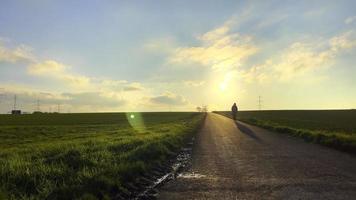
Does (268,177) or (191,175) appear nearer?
(268,177)

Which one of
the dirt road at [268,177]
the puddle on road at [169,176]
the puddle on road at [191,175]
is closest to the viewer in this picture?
the dirt road at [268,177]

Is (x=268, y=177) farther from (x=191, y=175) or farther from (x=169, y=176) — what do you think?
(x=169, y=176)

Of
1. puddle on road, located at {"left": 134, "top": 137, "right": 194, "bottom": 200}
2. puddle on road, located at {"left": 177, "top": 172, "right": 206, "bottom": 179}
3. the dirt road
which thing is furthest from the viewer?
puddle on road, located at {"left": 177, "top": 172, "right": 206, "bottom": 179}

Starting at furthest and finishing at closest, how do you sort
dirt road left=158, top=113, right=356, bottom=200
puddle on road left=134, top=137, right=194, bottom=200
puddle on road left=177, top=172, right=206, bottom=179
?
puddle on road left=177, top=172, right=206, bottom=179
puddle on road left=134, top=137, right=194, bottom=200
dirt road left=158, top=113, right=356, bottom=200

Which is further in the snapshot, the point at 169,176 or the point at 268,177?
the point at 169,176

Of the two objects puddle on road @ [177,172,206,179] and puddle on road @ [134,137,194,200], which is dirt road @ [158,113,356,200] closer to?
puddle on road @ [177,172,206,179]

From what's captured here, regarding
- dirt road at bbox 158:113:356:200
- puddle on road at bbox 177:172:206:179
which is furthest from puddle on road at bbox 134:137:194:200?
dirt road at bbox 158:113:356:200

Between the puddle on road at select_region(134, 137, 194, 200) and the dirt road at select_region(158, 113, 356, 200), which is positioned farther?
the puddle on road at select_region(134, 137, 194, 200)

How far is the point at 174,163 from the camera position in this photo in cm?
1706

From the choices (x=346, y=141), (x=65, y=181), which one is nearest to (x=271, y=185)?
(x=65, y=181)

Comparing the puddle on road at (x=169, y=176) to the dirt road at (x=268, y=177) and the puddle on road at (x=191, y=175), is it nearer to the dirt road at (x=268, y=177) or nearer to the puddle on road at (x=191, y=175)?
the puddle on road at (x=191, y=175)

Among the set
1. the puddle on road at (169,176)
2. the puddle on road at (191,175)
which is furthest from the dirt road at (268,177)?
the puddle on road at (169,176)

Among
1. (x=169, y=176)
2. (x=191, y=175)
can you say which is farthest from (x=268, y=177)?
(x=169, y=176)

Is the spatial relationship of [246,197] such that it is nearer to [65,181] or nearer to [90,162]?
[65,181]
